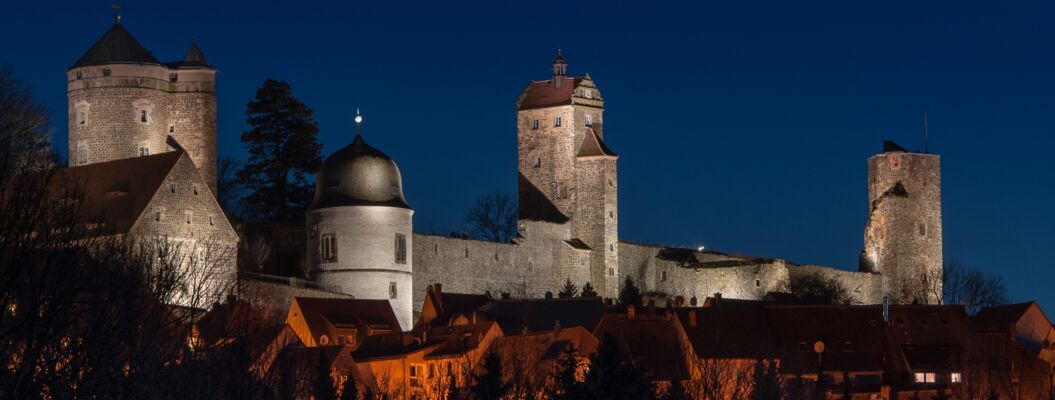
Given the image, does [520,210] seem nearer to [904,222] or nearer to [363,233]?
[363,233]

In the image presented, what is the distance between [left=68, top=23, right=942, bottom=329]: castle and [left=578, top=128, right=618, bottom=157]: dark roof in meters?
0.07

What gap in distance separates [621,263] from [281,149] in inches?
549

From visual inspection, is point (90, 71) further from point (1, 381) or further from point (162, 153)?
point (1, 381)

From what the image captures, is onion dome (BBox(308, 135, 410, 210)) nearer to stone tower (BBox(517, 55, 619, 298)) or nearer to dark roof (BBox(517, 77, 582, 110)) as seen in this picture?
stone tower (BBox(517, 55, 619, 298))

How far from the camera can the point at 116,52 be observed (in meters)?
75.6

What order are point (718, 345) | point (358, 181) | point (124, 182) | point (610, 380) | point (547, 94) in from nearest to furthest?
point (610, 380) → point (718, 345) → point (124, 182) → point (358, 181) → point (547, 94)

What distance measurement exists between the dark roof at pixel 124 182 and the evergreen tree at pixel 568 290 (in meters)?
17.1

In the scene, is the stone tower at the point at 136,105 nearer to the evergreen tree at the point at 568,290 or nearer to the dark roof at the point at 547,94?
the evergreen tree at the point at 568,290

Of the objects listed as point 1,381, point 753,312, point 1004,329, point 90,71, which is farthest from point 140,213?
point 1,381

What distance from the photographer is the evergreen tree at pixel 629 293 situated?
84312mm

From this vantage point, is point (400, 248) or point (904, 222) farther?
point (904, 222)

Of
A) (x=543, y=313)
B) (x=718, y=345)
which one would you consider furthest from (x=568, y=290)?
(x=718, y=345)

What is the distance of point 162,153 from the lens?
6975 centimetres

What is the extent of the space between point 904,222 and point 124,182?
4163cm
